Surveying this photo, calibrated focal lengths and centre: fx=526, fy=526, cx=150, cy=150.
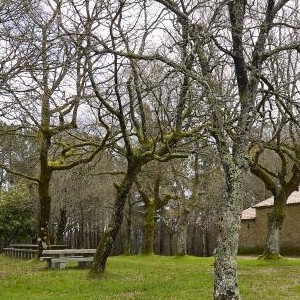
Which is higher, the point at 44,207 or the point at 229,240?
A: the point at 44,207

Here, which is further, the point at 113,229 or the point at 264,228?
the point at 264,228

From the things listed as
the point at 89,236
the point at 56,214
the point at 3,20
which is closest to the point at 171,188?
the point at 56,214

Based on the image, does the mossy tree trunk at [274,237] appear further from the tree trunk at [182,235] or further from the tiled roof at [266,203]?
the tiled roof at [266,203]

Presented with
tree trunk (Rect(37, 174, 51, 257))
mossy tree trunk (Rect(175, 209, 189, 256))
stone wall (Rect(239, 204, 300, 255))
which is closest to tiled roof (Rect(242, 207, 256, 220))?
stone wall (Rect(239, 204, 300, 255))

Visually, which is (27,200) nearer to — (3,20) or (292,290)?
(292,290)

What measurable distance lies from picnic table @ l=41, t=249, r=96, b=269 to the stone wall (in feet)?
75.7

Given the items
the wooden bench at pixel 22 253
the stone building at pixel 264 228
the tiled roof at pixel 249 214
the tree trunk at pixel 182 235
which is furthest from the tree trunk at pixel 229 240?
the tiled roof at pixel 249 214

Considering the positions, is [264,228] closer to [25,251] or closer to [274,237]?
[274,237]

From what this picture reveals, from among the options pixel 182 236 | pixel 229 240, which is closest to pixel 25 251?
pixel 182 236

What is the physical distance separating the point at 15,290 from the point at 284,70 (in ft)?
51.3

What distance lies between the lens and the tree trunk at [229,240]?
9727mm

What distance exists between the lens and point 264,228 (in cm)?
4456

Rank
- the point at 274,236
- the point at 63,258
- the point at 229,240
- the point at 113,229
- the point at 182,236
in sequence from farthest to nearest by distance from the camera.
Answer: the point at 182,236 → the point at 274,236 → the point at 63,258 → the point at 113,229 → the point at 229,240

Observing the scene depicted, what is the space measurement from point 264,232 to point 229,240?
35.8 metres
